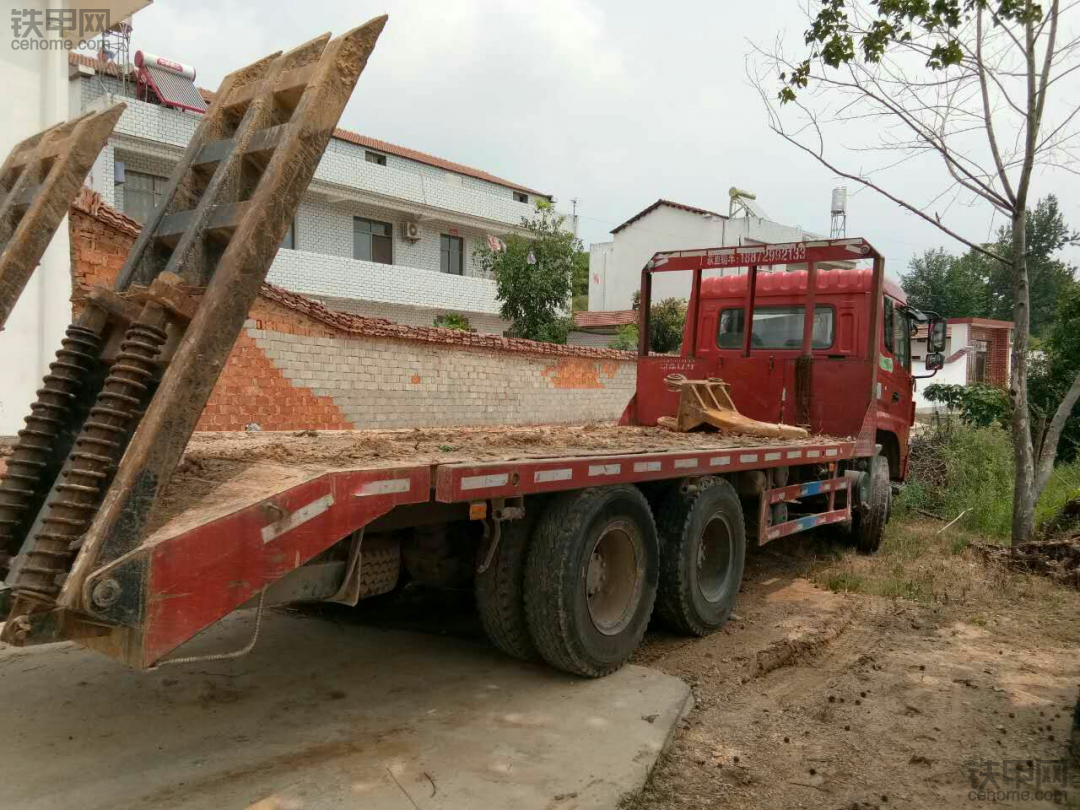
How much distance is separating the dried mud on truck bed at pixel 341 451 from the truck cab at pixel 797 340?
1.23 m

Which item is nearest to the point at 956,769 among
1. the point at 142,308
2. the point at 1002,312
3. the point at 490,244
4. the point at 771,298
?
the point at 142,308

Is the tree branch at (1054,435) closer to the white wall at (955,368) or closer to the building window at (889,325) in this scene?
the building window at (889,325)

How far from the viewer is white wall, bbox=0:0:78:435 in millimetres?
8609

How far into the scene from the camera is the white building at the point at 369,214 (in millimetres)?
18828

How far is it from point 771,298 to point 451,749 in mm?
6176

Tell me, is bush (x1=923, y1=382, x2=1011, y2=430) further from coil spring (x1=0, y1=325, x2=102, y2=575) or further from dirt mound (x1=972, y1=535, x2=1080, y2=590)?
coil spring (x1=0, y1=325, x2=102, y2=575)

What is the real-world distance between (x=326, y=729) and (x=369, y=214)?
22534 millimetres

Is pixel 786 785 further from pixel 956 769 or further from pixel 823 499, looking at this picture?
pixel 823 499

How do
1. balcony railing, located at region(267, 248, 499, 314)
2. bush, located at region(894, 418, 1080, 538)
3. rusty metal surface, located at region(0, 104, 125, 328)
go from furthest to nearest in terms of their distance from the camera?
balcony railing, located at region(267, 248, 499, 314)
bush, located at region(894, 418, 1080, 538)
rusty metal surface, located at region(0, 104, 125, 328)

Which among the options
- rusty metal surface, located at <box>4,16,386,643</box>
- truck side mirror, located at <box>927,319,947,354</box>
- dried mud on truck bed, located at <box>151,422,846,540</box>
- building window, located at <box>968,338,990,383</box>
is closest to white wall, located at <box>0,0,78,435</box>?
dried mud on truck bed, located at <box>151,422,846,540</box>

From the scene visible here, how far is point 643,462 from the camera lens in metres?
4.52

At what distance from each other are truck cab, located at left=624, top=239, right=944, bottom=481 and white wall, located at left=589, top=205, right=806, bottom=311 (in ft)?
75.8

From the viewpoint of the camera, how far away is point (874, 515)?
8234 millimetres

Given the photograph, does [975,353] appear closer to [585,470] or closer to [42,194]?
[585,470]
